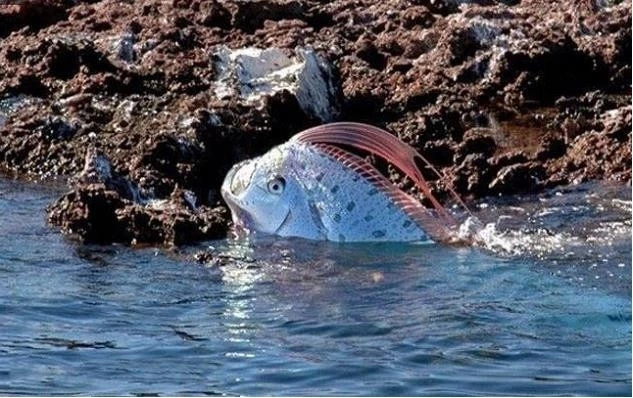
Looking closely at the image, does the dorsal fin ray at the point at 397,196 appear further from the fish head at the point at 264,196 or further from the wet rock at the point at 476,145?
the wet rock at the point at 476,145

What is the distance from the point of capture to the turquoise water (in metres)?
7.29

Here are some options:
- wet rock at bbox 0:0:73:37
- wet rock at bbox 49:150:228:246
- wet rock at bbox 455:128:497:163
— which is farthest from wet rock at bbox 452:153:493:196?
wet rock at bbox 0:0:73:37

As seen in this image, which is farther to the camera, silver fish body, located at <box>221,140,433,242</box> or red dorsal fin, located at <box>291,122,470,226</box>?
red dorsal fin, located at <box>291,122,470,226</box>

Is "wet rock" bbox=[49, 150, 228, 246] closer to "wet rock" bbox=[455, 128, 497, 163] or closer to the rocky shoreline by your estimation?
the rocky shoreline

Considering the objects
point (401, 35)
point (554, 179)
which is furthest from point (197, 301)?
point (401, 35)

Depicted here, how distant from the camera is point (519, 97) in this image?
13508 mm

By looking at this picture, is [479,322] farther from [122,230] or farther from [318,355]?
[122,230]

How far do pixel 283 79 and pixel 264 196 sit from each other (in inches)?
106

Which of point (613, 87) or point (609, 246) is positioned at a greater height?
point (613, 87)

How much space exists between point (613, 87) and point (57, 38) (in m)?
5.41

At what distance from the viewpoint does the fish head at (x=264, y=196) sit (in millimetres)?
10617

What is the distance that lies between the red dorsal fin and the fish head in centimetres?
27

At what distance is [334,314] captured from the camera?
27.8ft

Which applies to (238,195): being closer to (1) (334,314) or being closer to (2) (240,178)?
(2) (240,178)
